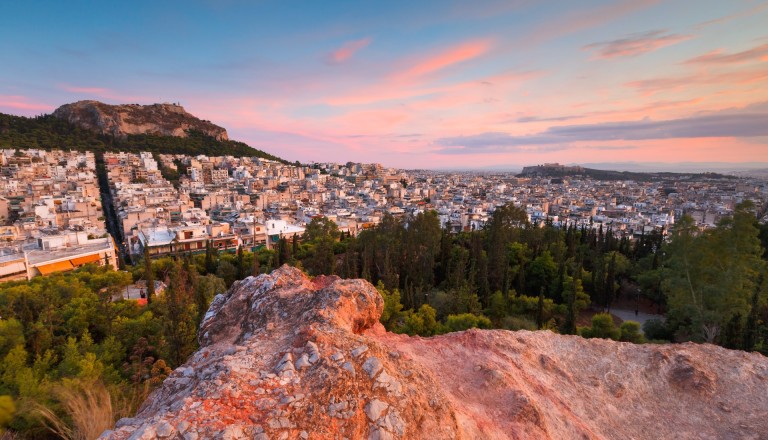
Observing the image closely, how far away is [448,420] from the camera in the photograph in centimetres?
433

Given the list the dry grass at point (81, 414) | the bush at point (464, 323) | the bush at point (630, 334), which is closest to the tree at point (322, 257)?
the bush at point (464, 323)

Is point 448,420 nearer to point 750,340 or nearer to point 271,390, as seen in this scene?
point 271,390

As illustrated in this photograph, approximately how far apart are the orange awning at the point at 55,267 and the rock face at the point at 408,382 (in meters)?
29.9

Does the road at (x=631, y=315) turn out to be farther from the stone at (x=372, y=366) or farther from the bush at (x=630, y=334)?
the stone at (x=372, y=366)

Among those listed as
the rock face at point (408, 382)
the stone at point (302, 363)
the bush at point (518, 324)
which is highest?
the stone at point (302, 363)

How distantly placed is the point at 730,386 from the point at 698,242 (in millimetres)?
10857

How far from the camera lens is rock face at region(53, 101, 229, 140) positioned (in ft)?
301

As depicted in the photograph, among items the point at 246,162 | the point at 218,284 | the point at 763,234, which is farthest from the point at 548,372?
the point at 246,162

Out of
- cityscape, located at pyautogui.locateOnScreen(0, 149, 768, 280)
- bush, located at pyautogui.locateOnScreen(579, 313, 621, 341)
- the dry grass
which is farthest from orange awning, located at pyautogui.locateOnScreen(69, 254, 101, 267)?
bush, located at pyautogui.locateOnScreen(579, 313, 621, 341)

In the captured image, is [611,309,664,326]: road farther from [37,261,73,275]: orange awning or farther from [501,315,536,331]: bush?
[37,261,73,275]: orange awning

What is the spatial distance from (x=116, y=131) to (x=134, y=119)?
6.76 metres

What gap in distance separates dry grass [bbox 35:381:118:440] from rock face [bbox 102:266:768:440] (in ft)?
9.26

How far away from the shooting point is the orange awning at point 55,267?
2775 centimetres

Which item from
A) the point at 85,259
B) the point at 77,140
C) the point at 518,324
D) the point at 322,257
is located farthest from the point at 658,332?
the point at 77,140
